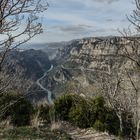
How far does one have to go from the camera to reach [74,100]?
972 inches

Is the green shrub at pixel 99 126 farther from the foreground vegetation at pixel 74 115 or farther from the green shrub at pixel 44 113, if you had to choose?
the green shrub at pixel 44 113

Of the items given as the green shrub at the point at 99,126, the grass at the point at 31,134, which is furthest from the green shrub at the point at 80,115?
the grass at the point at 31,134

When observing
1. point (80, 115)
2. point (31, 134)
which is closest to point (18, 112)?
point (80, 115)

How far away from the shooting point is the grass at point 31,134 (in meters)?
15.8

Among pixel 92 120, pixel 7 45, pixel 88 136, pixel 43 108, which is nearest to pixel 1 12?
pixel 7 45

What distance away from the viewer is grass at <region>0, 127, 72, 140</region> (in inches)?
620

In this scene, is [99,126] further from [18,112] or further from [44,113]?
[44,113]

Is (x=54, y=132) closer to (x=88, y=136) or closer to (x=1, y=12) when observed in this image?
(x=88, y=136)

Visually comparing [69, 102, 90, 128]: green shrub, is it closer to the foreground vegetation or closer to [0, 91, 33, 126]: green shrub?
the foreground vegetation

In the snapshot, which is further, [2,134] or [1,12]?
[2,134]

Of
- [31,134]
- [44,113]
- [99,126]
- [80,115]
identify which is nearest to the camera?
[31,134]

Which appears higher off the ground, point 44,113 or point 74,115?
point 74,115

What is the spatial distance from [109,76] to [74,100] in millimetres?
2951

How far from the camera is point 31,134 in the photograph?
55.1 feet
